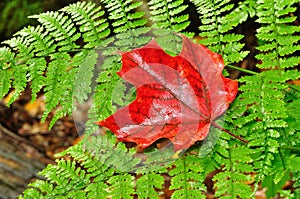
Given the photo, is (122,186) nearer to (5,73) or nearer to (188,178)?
(188,178)

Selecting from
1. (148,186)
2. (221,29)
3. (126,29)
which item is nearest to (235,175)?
(148,186)

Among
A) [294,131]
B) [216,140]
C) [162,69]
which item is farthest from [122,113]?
[294,131]

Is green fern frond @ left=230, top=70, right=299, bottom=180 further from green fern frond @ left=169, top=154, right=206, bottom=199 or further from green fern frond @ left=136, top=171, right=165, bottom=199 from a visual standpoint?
green fern frond @ left=136, top=171, right=165, bottom=199

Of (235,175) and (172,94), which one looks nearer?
(235,175)

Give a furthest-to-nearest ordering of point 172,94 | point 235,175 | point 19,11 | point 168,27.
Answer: point 19,11 → point 168,27 → point 172,94 → point 235,175

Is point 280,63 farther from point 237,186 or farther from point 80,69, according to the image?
point 80,69

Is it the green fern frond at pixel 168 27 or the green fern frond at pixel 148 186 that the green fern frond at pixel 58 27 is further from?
the green fern frond at pixel 148 186

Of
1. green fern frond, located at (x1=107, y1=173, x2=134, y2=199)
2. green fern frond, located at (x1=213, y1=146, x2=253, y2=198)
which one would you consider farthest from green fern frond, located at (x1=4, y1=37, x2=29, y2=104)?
green fern frond, located at (x1=213, y1=146, x2=253, y2=198)
